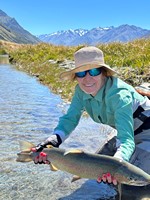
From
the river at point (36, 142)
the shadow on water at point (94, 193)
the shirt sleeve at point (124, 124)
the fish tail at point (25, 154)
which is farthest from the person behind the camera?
the river at point (36, 142)

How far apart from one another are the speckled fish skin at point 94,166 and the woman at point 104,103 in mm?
83

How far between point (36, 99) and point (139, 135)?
8656 millimetres

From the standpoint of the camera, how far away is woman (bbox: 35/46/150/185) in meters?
4.31

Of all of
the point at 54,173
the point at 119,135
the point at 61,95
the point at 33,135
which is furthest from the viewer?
the point at 61,95

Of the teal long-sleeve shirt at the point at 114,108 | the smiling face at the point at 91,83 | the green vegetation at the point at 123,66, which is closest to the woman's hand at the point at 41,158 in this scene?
the teal long-sleeve shirt at the point at 114,108

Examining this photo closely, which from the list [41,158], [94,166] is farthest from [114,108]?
[41,158]

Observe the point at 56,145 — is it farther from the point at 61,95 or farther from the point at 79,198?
the point at 61,95

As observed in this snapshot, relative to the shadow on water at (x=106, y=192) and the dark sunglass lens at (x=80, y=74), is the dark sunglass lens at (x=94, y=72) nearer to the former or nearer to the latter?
the dark sunglass lens at (x=80, y=74)

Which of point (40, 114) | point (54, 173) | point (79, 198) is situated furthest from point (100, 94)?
point (40, 114)

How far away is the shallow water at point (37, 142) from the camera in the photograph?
5.14m

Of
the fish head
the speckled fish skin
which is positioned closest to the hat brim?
the speckled fish skin

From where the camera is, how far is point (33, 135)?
822cm

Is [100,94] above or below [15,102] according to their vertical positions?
above

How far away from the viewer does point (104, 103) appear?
4738mm
